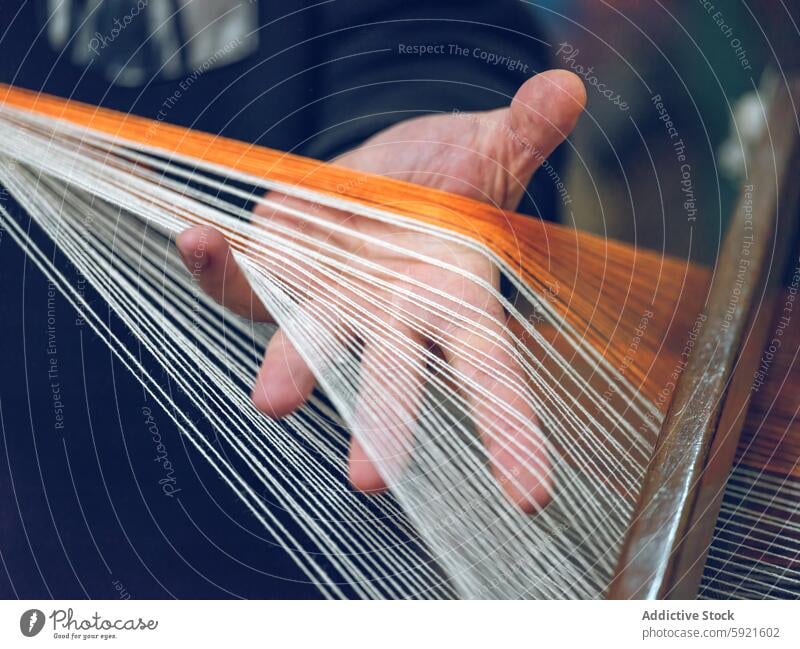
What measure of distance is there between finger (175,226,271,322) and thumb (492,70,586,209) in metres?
0.15

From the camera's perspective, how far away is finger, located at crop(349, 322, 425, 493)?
364mm

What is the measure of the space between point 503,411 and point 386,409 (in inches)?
2.5

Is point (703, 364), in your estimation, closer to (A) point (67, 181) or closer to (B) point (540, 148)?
(B) point (540, 148)

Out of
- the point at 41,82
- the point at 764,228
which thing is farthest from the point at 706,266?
the point at 41,82

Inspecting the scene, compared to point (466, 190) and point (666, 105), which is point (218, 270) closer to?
point (466, 190)

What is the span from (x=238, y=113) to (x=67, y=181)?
95 millimetres

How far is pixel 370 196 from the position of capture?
36 centimetres

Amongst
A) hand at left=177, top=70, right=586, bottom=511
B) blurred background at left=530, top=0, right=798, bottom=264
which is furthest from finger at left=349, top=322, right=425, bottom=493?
blurred background at left=530, top=0, right=798, bottom=264

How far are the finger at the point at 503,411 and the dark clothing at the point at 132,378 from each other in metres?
0.08

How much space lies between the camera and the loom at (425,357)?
0.35 meters
